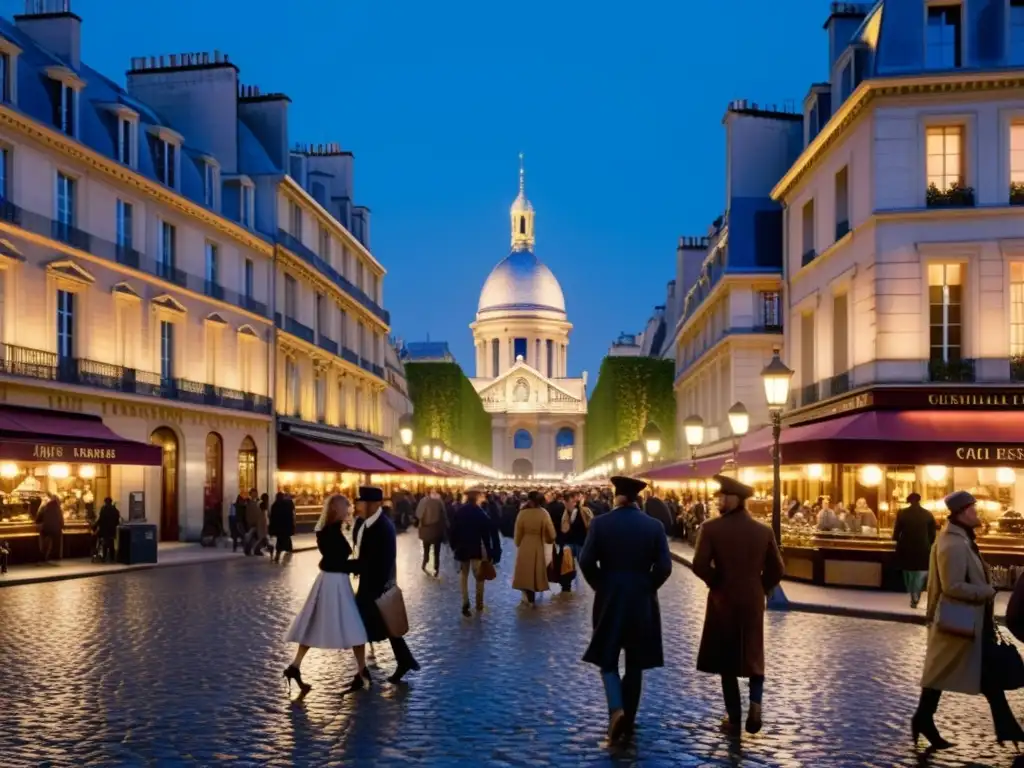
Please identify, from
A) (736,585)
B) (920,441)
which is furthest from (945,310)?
(736,585)

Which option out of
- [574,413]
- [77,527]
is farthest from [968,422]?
[574,413]

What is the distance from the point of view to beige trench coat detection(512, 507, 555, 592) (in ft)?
57.0

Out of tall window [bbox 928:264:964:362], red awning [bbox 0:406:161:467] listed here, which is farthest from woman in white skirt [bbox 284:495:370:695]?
tall window [bbox 928:264:964:362]

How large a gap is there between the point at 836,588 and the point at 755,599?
13.0 metres

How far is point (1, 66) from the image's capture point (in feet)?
88.6

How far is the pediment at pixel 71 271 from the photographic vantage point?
28812mm

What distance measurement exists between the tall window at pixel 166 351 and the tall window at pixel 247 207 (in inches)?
241

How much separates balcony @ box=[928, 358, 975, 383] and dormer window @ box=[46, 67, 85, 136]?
1950 centimetres

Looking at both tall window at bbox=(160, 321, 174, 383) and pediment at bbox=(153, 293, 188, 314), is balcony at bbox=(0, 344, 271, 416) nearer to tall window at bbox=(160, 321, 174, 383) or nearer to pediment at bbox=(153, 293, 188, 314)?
tall window at bbox=(160, 321, 174, 383)

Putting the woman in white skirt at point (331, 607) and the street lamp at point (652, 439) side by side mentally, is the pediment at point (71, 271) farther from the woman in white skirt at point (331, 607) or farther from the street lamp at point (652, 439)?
the woman in white skirt at point (331, 607)

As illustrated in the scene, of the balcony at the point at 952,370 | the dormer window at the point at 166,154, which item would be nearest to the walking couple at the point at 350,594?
the balcony at the point at 952,370

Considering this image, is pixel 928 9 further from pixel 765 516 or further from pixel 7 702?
pixel 7 702

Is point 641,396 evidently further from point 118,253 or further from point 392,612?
point 392,612

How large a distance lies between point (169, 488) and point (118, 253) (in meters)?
7.13
